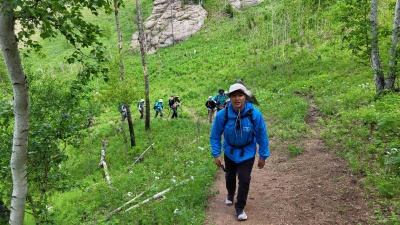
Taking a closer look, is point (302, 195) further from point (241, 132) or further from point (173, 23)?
point (173, 23)

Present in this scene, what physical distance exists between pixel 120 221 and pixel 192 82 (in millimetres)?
23471

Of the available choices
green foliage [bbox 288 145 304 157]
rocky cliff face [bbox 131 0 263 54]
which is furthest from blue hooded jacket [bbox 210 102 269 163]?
rocky cliff face [bbox 131 0 263 54]

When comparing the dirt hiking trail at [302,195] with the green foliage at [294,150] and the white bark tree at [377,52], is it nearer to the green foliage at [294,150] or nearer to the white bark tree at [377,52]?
the green foliage at [294,150]

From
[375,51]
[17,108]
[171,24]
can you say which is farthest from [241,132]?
[171,24]

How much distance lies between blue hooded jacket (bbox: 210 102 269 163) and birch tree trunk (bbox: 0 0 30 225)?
278 centimetres

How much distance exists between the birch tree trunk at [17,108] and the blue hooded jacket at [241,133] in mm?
2782

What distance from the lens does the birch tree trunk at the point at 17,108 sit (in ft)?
10.5

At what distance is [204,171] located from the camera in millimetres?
8039

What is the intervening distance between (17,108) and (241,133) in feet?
10.3

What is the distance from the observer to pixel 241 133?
4.83 meters

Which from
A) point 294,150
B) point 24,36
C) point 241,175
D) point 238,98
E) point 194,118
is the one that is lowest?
point 194,118

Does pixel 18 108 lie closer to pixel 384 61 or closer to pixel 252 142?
pixel 252 142

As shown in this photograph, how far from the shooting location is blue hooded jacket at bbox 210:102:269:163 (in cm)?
483

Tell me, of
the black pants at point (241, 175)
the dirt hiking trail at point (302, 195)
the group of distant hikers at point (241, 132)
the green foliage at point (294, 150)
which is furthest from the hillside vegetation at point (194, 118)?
the group of distant hikers at point (241, 132)
